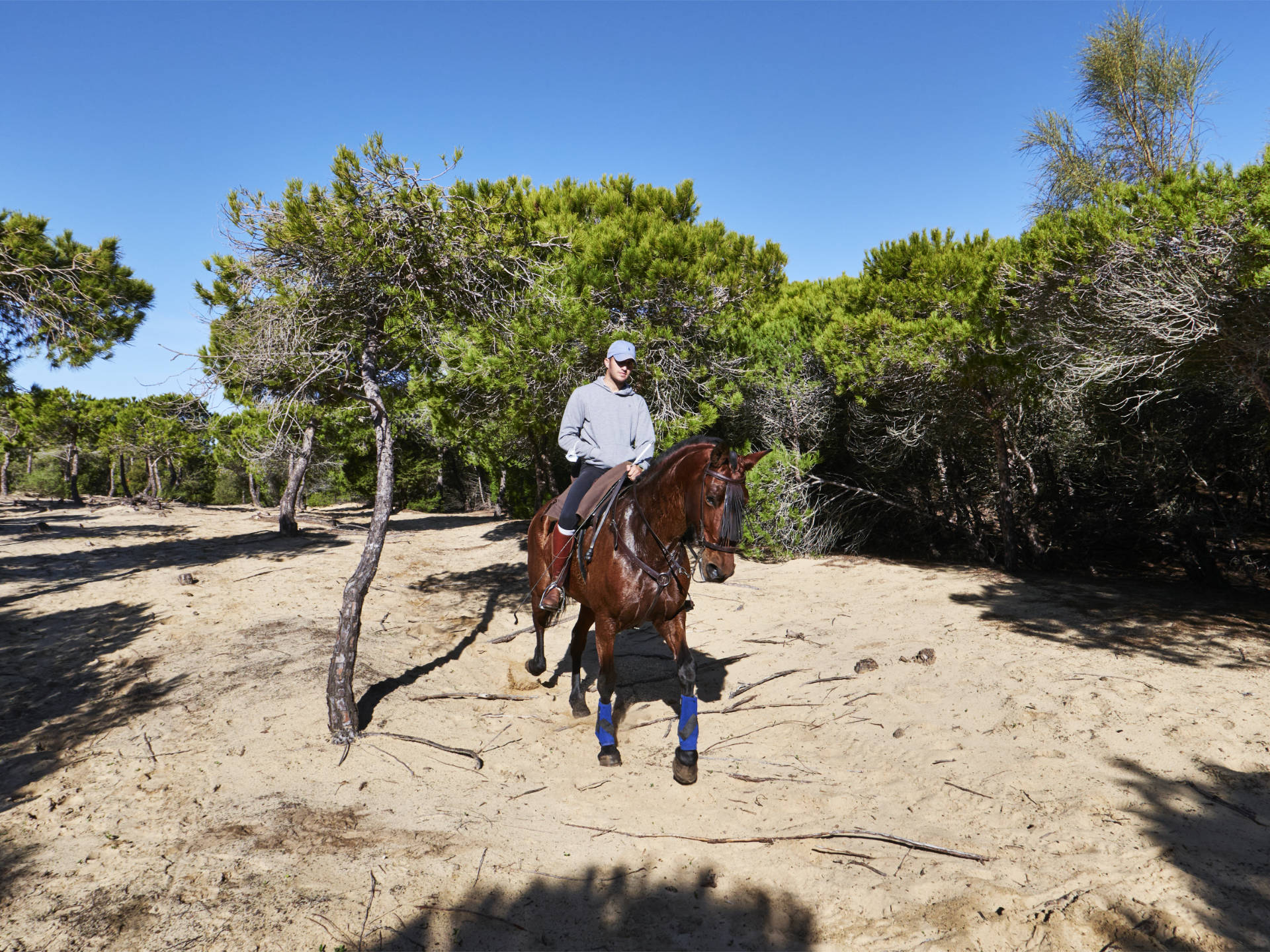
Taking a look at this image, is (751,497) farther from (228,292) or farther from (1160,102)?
(1160,102)

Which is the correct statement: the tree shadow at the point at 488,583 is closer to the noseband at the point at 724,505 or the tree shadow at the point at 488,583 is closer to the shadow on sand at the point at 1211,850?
the noseband at the point at 724,505

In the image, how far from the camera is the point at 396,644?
8.28m

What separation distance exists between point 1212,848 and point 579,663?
15.7 ft

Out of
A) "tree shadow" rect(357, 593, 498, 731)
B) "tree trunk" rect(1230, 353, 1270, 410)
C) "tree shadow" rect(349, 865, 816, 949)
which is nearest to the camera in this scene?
"tree shadow" rect(349, 865, 816, 949)

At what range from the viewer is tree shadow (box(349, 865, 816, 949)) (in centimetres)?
303

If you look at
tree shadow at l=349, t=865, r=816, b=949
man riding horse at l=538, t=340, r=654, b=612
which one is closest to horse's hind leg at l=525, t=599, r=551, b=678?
man riding horse at l=538, t=340, r=654, b=612

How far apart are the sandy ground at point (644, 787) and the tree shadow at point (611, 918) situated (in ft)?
0.05

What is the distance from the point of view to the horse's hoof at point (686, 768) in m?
4.75

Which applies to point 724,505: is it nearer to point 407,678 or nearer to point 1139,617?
point 407,678

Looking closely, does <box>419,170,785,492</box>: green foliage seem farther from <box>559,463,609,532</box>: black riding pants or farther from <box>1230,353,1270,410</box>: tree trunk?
<box>1230,353,1270,410</box>: tree trunk

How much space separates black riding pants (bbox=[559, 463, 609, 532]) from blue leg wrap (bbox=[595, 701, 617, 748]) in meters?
1.55

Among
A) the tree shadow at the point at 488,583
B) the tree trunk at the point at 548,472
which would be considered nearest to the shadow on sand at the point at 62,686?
the tree shadow at the point at 488,583

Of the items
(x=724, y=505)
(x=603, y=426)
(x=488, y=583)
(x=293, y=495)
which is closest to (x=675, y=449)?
(x=724, y=505)

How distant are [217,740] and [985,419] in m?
12.7
